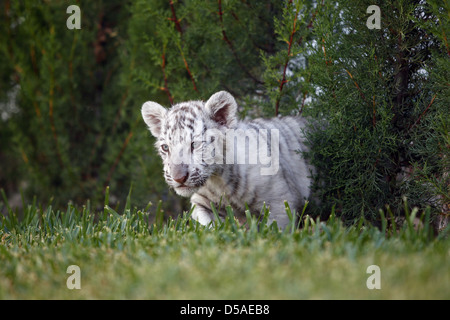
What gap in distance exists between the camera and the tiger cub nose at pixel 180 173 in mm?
3367

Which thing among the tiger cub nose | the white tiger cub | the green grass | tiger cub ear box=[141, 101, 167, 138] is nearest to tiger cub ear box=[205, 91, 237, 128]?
the white tiger cub

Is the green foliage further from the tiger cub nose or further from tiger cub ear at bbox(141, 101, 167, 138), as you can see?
tiger cub ear at bbox(141, 101, 167, 138)

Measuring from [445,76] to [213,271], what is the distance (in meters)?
2.04

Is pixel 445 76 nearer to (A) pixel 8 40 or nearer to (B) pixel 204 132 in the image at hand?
(B) pixel 204 132

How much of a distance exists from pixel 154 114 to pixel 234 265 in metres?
2.14

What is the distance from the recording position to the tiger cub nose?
3367 millimetres

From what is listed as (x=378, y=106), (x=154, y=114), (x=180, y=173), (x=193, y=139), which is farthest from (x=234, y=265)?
(x=154, y=114)

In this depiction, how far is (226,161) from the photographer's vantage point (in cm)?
368

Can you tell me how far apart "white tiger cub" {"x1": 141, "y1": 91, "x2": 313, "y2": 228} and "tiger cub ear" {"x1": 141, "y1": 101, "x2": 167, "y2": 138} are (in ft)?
0.04

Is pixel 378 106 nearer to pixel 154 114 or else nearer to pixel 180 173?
pixel 180 173

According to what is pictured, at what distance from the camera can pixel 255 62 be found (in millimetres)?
4793

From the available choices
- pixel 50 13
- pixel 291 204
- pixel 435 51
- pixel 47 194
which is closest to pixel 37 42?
pixel 50 13

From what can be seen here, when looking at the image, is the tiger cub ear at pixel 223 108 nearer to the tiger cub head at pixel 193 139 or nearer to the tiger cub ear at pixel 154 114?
the tiger cub head at pixel 193 139

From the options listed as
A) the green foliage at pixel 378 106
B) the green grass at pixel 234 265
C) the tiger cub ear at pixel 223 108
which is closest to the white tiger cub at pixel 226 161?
the tiger cub ear at pixel 223 108
